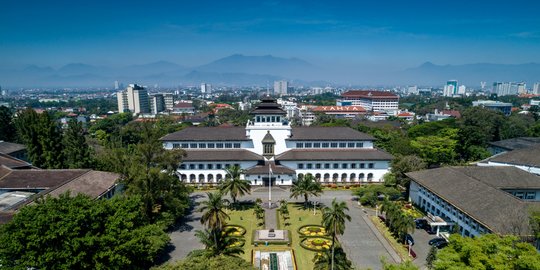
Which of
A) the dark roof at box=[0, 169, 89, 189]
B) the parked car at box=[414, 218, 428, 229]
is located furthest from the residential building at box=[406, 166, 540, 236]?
the dark roof at box=[0, 169, 89, 189]

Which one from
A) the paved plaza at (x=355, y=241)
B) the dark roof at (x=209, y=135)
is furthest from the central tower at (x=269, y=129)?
the paved plaza at (x=355, y=241)

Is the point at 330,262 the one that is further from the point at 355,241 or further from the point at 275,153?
the point at 275,153

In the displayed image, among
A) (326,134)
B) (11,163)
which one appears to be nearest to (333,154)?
(326,134)

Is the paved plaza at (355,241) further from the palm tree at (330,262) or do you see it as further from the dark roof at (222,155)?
the dark roof at (222,155)

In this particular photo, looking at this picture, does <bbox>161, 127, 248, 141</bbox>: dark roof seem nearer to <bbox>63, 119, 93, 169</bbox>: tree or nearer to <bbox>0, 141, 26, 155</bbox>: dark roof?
<bbox>63, 119, 93, 169</bbox>: tree

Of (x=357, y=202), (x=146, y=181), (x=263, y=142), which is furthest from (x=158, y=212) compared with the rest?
(x=357, y=202)

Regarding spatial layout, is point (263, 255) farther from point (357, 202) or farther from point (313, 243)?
point (357, 202)
